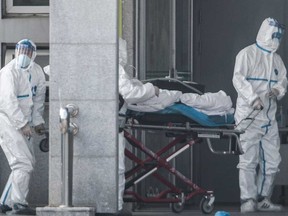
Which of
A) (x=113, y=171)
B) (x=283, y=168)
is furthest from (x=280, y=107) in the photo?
(x=113, y=171)

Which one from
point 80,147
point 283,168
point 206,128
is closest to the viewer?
point 80,147

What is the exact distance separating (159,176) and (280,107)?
85.9 inches

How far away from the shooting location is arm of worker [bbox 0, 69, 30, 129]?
42.6 ft

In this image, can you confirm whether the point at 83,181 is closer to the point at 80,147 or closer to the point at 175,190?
the point at 80,147

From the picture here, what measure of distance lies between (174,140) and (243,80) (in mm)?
1011

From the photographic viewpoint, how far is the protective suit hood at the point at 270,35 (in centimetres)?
1375

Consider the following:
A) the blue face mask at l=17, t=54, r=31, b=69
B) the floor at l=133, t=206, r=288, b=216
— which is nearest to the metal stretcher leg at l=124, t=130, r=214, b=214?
the floor at l=133, t=206, r=288, b=216

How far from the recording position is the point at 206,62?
15305 mm

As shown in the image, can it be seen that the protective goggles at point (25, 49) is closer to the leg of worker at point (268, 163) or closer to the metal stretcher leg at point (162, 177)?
the metal stretcher leg at point (162, 177)

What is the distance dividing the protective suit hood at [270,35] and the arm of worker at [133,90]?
69.0 inches

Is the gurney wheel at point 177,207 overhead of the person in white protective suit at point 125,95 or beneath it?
beneath

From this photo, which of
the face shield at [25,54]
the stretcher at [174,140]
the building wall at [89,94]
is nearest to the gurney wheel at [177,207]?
the stretcher at [174,140]

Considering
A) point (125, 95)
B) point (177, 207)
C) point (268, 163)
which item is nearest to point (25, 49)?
point (125, 95)

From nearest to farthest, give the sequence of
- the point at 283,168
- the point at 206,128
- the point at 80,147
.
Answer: the point at 80,147, the point at 206,128, the point at 283,168
